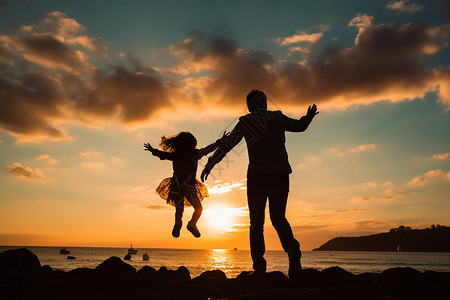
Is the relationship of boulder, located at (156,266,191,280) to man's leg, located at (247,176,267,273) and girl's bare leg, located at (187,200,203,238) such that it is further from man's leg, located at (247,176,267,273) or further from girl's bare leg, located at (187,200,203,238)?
man's leg, located at (247,176,267,273)

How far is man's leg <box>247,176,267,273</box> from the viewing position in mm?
5855

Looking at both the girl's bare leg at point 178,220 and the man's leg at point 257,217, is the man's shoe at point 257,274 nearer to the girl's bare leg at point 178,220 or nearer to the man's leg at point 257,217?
the man's leg at point 257,217

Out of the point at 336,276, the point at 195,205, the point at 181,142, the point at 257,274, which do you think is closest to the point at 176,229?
the point at 195,205

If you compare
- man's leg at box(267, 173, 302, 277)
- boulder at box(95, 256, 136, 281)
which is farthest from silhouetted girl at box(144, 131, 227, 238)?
boulder at box(95, 256, 136, 281)

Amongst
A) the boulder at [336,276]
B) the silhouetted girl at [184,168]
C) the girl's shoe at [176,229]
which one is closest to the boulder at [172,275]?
the girl's shoe at [176,229]

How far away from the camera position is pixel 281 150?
5895mm

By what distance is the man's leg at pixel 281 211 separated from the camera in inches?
217

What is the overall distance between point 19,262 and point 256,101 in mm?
4567

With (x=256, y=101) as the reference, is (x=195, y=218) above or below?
below

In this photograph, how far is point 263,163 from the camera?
5848 mm

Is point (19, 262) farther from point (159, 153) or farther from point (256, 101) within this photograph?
point (256, 101)

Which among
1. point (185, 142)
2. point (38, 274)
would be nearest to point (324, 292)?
point (38, 274)

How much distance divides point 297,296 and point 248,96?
380 cm

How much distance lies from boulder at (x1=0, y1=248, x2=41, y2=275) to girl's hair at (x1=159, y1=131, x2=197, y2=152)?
353 centimetres
